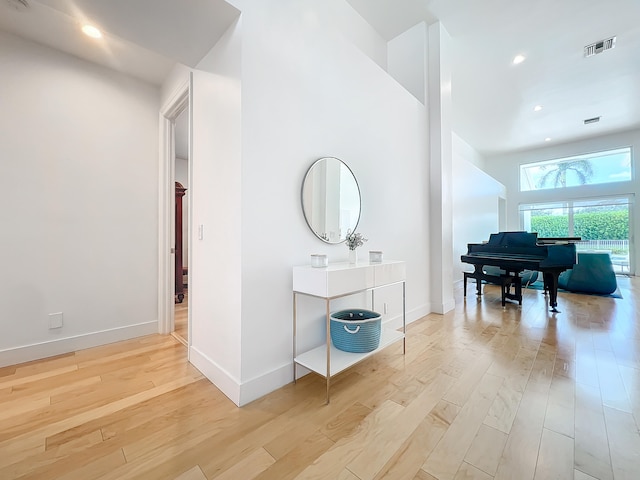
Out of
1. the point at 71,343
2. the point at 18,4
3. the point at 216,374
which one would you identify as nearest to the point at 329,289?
the point at 216,374

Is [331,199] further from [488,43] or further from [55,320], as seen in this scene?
[488,43]

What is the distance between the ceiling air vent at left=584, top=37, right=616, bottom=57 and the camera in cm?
345

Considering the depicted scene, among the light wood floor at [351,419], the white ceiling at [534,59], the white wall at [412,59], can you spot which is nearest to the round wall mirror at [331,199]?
the light wood floor at [351,419]

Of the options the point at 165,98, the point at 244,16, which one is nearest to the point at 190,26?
the point at 244,16

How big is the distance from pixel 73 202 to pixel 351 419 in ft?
9.36

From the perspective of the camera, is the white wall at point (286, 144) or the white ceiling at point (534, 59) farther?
the white ceiling at point (534, 59)

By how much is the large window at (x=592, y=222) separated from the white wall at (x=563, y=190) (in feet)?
0.53

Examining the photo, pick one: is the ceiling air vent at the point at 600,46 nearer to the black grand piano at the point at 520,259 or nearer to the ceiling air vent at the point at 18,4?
the black grand piano at the point at 520,259

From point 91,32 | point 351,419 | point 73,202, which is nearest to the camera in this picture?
point 351,419

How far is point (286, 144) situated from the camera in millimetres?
1784

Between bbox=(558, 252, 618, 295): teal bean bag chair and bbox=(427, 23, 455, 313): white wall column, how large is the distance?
2.70m

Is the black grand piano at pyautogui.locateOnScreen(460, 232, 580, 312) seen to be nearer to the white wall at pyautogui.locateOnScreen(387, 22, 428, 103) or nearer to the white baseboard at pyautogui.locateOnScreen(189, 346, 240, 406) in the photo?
the white wall at pyautogui.locateOnScreen(387, 22, 428, 103)

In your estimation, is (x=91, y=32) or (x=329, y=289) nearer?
(x=329, y=289)

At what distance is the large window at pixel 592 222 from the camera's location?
662 centimetres
